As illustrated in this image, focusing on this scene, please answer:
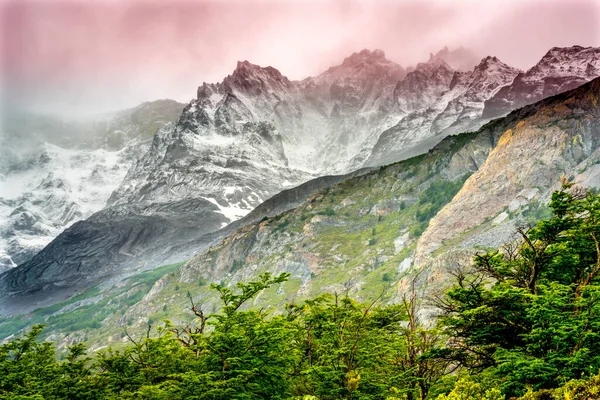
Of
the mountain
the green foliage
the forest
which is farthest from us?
the mountain

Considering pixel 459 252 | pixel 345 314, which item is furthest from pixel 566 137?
pixel 345 314

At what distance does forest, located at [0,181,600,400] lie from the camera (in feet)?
51.2

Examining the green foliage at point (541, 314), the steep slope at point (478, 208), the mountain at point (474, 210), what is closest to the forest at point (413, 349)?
the green foliage at point (541, 314)

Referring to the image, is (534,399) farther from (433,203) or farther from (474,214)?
(433,203)

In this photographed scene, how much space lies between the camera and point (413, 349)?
20.4 metres

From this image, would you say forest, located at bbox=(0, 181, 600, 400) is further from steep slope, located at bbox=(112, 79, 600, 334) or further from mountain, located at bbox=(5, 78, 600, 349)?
steep slope, located at bbox=(112, 79, 600, 334)

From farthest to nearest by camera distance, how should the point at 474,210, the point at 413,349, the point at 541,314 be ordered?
the point at 474,210, the point at 413,349, the point at 541,314

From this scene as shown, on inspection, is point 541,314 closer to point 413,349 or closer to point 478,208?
point 413,349

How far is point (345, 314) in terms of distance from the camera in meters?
24.2

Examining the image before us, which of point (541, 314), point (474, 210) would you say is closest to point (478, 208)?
point (474, 210)

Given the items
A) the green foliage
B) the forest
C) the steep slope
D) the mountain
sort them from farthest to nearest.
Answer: the steep slope < the mountain < the forest < the green foliage

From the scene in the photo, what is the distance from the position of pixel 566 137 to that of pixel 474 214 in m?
37.7

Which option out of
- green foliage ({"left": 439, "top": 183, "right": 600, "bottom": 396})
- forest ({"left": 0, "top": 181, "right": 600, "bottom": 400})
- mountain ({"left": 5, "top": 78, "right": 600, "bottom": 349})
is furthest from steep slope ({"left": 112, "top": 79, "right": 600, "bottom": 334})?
forest ({"left": 0, "top": 181, "right": 600, "bottom": 400})

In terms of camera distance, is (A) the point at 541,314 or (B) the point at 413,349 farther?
(B) the point at 413,349
